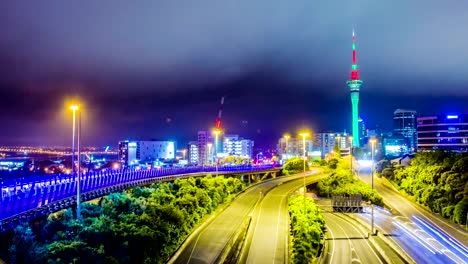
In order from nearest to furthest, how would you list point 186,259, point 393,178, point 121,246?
point 121,246
point 186,259
point 393,178

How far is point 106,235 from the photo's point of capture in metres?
21.9

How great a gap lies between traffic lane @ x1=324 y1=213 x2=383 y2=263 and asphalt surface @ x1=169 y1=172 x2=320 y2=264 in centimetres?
874

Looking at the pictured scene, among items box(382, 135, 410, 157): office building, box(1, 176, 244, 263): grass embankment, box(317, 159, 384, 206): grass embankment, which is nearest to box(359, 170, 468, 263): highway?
box(317, 159, 384, 206): grass embankment

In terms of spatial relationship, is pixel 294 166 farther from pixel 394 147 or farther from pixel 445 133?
pixel 394 147

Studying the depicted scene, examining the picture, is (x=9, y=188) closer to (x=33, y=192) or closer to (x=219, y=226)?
(x=33, y=192)

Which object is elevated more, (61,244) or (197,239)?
(61,244)

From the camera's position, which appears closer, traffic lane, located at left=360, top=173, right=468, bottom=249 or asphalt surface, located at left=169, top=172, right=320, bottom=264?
asphalt surface, located at left=169, top=172, right=320, bottom=264

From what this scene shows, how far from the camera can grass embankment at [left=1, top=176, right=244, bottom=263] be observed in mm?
19109

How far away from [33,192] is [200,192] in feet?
68.7

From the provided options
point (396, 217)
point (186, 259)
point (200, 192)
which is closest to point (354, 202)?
point (396, 217)

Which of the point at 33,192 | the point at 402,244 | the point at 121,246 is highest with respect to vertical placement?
the point at 33,192

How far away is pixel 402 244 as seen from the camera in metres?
35.9

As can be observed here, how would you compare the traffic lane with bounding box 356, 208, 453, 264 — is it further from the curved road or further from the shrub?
the shrub

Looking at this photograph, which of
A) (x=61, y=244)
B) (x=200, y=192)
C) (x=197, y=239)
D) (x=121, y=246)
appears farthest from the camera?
(x=200, y=192)
